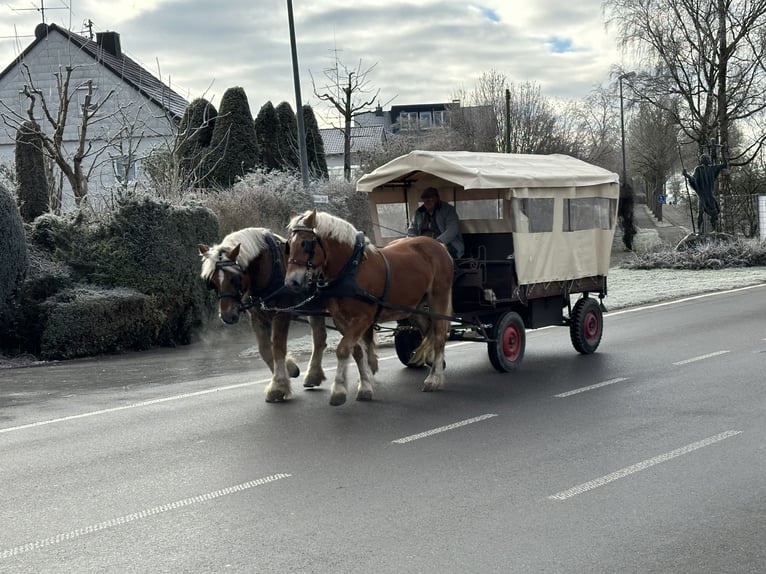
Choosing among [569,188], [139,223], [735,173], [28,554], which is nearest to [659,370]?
[569,188]

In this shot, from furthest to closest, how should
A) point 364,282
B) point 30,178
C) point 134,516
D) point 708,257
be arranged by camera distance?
point 708,257, point 30,178, point 364,282, point 134,516

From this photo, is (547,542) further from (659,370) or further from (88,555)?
(659,370)

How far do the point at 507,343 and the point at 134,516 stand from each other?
20.3 feet

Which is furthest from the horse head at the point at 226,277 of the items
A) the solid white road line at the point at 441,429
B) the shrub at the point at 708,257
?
the shrub at the point at 708,257

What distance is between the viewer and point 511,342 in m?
11.3

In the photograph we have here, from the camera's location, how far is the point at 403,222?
12680mm

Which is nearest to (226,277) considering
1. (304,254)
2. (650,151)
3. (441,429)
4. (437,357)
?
(304,254)

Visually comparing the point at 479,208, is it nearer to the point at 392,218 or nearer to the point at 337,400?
the point at 392,218

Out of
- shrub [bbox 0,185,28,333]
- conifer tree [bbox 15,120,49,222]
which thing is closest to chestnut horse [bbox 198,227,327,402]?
shrub [bbox 0,185,28,333]

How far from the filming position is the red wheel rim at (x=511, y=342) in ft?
36.7

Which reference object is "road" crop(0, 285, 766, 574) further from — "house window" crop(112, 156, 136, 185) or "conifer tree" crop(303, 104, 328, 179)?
"conifer tree" crop(303, 104, 328, 179)

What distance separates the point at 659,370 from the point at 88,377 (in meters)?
6.90

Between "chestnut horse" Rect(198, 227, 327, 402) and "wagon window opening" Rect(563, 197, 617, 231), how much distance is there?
12.9 ft

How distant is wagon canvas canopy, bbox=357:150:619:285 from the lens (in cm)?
1095
